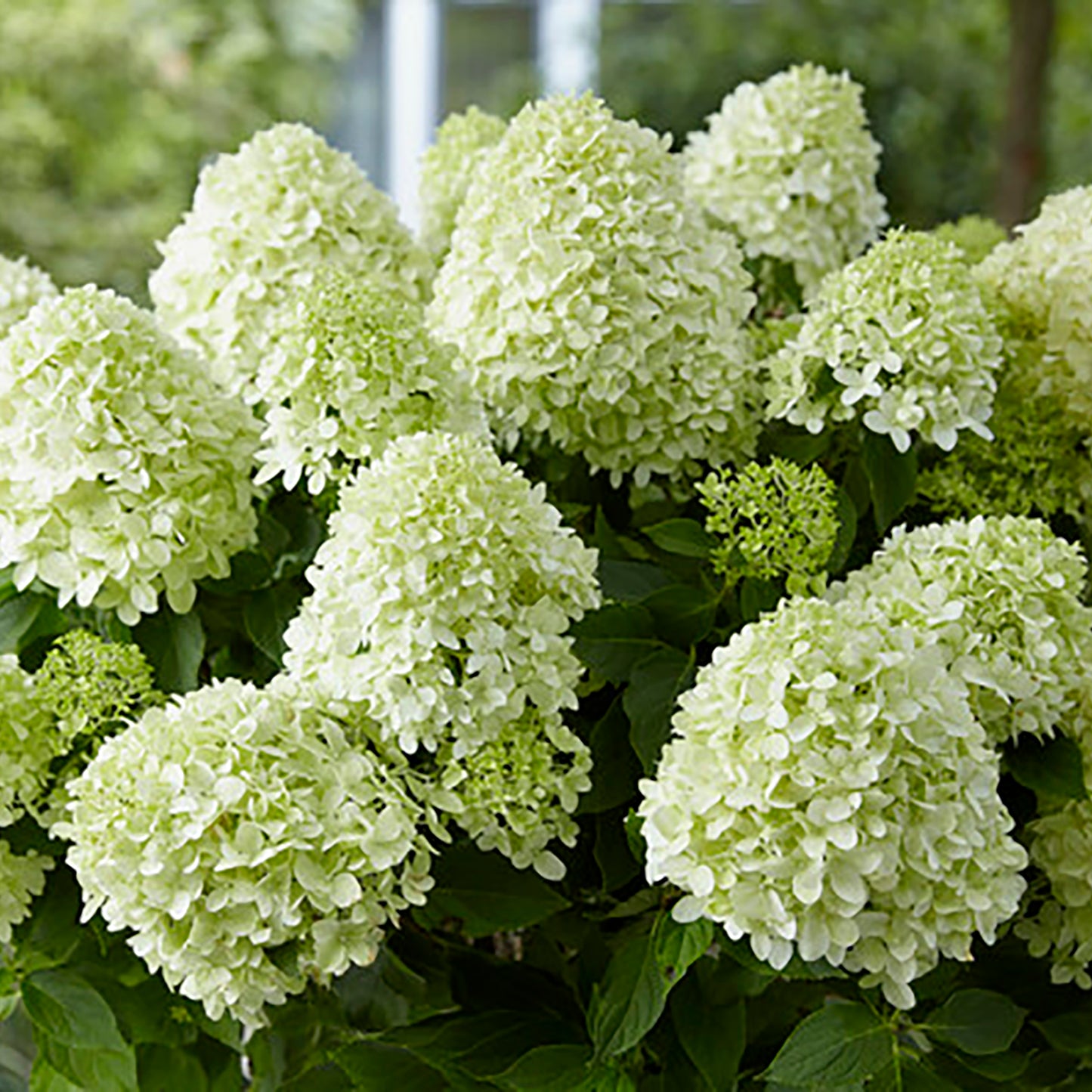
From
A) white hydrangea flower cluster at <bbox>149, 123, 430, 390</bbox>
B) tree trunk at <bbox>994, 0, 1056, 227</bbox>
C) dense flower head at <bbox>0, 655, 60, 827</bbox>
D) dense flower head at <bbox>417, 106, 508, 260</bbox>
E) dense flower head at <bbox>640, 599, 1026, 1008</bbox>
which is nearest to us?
dense flower head at <bbox>640, 599, 1026, 1008</bbox>

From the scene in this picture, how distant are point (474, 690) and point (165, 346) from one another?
19 centimetres

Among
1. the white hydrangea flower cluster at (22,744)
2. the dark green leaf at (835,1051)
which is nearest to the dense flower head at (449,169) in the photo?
the white hydrangea flower cluster at (22,744)

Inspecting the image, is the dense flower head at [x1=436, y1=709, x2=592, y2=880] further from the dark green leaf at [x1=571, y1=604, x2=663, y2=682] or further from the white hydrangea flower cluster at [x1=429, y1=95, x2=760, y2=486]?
the white hydrangea flower cluster at [x1=429, y1=95, x2=760, y2=486]

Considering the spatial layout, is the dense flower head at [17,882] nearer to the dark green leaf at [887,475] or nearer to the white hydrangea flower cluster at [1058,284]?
the dark green leaf at [887,475]

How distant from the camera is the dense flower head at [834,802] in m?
0.61

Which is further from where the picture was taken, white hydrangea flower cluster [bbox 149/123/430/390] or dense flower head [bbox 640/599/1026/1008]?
white hydrangea flower cluster [bbox 149/123/430/390]

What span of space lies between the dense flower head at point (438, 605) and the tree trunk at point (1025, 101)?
223 cm

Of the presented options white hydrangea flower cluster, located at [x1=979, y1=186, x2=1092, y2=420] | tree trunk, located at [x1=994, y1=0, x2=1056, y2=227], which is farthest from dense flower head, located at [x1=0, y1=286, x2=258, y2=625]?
tree trunk, located at [x1=994, y1=0, x2=1056, y2=227]

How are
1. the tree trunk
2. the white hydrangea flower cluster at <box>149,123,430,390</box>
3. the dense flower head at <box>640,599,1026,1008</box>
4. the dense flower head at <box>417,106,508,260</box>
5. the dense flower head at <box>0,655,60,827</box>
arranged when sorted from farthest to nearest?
1. the tree trunk
2. the dense flower head at <box>417,106,508,260</box>
3. the white hydrangea flower cluster at <box>149,123,430,390</box>
4. the dense flower head at <box>0,655,60,827</box>
5. the dense flower head at <box>640,599,1026,1008</box>

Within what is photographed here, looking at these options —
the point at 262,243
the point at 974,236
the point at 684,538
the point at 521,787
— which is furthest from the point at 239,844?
the point at 974,236

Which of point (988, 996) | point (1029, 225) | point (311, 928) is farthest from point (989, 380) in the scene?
point (311, 928)

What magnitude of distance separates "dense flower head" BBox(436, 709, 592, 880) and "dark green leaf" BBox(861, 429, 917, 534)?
0.52 ft

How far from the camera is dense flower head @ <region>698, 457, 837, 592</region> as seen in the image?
0.70 metres

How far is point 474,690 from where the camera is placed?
2.15ft
